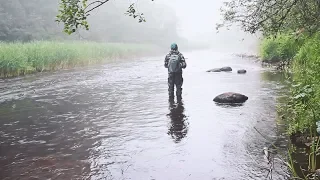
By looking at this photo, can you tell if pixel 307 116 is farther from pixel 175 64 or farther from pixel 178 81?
pixel 178 81

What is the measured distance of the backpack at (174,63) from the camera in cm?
1250

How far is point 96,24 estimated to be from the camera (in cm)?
6206

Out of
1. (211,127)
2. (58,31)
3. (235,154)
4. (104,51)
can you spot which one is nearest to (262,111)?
(211,127)

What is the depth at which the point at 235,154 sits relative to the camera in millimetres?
7227

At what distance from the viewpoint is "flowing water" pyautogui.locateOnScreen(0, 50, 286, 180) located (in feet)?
21.4

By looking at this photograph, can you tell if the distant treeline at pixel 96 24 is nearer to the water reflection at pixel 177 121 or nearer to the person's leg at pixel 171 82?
the person's leg at pixel 171 82

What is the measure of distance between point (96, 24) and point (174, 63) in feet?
170

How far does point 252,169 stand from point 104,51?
31.3 metres

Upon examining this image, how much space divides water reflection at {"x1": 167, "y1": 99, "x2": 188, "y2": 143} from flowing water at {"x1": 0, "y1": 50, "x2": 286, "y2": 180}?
3 centimetres

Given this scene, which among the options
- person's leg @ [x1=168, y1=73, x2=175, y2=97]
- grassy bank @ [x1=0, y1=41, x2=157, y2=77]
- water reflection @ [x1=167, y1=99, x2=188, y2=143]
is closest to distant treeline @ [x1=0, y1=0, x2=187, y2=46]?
grassy bank @ [x1=0, y1=41, x2=157, y2=77]

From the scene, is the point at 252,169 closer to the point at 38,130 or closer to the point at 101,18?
the point at 38,130

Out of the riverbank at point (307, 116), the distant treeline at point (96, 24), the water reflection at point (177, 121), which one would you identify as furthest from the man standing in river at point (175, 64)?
the distant treeline at point (96, 24)

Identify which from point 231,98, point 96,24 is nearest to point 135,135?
point 231,98

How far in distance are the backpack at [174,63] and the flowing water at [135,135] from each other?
1.31 meters
